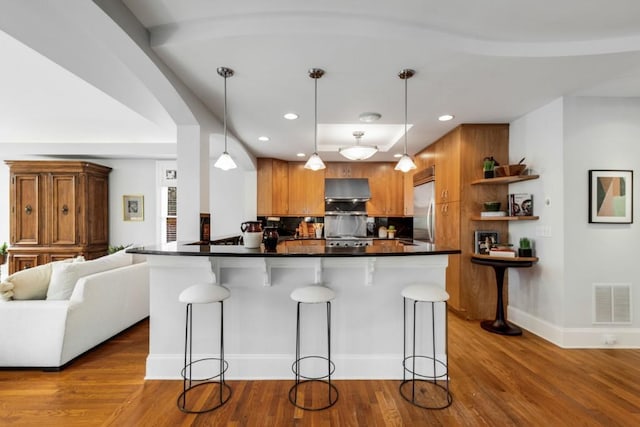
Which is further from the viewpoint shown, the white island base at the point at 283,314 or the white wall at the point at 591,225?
the white wall at the point at 591,225

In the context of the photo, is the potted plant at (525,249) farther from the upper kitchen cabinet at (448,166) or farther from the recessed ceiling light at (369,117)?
the recessed ceiling light at (369,117)

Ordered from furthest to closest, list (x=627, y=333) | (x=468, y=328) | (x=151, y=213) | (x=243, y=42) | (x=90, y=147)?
(x=151, y=213) → (x=90, y=147) → (x=468, y=328) → (x=627, y=333) → (x=243, y=42)

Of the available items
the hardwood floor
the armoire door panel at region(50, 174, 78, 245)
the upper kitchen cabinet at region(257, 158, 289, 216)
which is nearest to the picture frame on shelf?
the hardwood floor

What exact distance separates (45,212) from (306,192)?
455 centimetres

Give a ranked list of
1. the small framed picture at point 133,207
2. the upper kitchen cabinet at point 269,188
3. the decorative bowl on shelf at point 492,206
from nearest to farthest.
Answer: the decorative bowl on shelf at point 492,206, the upper kitchen cabinet at point 269,188, the small framed picture at point 133,207

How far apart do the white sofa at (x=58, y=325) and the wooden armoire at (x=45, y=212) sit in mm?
3056

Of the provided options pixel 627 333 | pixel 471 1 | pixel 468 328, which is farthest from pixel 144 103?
pixel 627 333

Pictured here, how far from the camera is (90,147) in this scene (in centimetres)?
529

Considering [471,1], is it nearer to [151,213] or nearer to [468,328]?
[468,328]

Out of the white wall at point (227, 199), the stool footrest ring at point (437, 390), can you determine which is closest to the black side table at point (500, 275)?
the stool footrest ring at point (437, 390)

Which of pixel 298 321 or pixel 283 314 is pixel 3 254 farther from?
pixel 298 321

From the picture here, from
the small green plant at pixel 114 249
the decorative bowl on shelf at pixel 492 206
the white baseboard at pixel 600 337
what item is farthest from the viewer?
the small green plant at pixel 114 249

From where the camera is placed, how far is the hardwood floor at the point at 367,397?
186cm

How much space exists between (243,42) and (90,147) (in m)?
4.84
